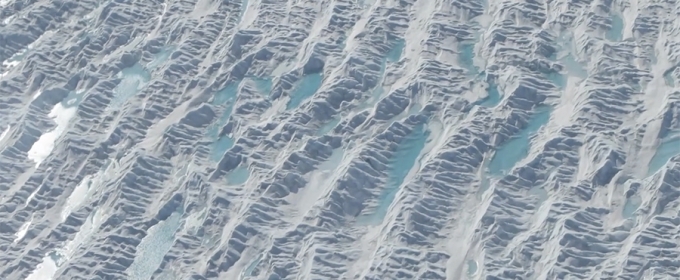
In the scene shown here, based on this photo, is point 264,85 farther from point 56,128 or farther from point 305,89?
point 56,128

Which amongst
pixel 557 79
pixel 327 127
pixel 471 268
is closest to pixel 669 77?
pixel 557 79

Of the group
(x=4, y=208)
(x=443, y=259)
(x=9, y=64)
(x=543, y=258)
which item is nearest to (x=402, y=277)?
(x=443, y=259)

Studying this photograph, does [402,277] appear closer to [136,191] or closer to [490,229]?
[490,229]

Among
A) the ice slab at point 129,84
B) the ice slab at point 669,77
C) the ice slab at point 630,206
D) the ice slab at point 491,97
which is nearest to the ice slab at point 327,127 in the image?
the ice slab at point 491,97

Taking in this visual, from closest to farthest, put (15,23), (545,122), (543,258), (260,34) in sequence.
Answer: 1. (543,258)
2. (545,122)
3. (260,34)
4. (15,23)

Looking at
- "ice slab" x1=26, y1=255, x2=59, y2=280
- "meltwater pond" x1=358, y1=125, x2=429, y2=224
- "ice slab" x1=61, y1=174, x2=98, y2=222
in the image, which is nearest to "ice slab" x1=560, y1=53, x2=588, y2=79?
"meltwater pond" x1=358, y1=125, x2=429, y2=224

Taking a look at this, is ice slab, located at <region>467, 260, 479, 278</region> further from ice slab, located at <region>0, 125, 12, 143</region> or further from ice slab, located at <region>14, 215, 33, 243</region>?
ice slab, located at <region>0, 125, 12, 143</region>
